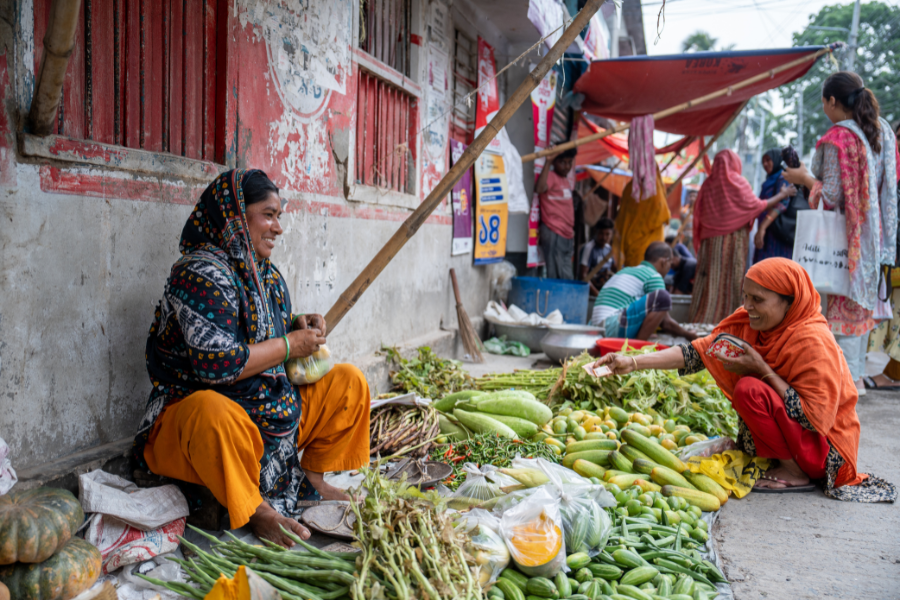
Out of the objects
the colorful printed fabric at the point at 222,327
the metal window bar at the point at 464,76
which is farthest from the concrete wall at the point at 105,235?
the metal window bar at the point at 464,76

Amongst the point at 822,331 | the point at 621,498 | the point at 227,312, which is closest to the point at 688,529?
the point at 621,498

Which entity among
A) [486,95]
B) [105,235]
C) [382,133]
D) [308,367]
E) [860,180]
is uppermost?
[486,95]

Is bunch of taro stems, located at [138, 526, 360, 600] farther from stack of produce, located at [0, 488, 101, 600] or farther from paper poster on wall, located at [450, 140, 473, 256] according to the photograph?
paper poster on wall, located at [450, 140, 473, 256]

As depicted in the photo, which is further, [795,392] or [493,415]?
[493,415]

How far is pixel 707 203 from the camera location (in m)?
7.68

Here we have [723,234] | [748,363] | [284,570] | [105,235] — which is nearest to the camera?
[284,570]

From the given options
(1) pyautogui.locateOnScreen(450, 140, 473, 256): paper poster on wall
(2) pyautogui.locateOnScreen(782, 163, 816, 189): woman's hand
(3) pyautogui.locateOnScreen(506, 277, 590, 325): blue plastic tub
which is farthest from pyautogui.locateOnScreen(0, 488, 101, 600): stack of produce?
(3) pyautogui.locateOnScreen(506, 277, 590, 325): blue plastic tub

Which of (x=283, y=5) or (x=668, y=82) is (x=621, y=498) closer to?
(x=283, y=5)

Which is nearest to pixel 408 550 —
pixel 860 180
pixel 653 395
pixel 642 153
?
pixel 653 395

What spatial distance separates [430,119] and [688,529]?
13.9 ft

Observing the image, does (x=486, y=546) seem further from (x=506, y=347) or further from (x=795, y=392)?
(x=506, y=347)

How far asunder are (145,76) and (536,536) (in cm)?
252

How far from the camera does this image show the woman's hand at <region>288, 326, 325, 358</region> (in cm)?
251

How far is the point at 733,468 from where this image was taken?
3.19 meters
